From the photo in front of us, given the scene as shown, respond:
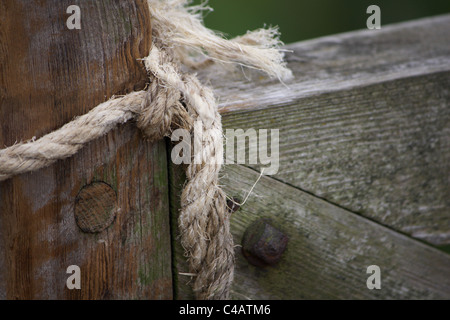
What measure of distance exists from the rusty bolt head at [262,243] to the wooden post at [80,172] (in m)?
0.15

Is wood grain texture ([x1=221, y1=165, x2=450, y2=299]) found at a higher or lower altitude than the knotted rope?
lower

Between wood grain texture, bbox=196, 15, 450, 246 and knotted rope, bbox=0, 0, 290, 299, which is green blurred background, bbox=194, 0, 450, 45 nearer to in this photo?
wood grain texture, bbox=196, 15, 450, 246

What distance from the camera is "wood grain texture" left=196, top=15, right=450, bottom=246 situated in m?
0.81

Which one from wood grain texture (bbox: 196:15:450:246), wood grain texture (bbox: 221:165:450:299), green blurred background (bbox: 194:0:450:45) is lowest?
wood grain texture (bbox: 221:165:450:299)

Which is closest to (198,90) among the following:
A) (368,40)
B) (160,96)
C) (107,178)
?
(160,96)

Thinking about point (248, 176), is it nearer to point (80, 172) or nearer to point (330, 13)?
point (80, 172)

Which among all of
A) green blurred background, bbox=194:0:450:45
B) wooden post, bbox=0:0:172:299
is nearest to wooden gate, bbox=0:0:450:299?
wooden post, bbox=0:0:172:299

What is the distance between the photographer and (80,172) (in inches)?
26.3

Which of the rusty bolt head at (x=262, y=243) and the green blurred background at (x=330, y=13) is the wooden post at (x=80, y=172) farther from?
the green blurred background at (x=330, y=13)

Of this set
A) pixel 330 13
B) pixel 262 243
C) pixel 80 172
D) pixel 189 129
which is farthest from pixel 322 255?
pixel 330 13

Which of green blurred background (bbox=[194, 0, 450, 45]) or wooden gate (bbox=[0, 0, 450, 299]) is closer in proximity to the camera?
wooden gate (bbox=[0, 0, 450, 299])

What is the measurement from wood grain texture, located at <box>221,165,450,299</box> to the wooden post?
157 millimetres

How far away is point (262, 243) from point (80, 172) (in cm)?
34
